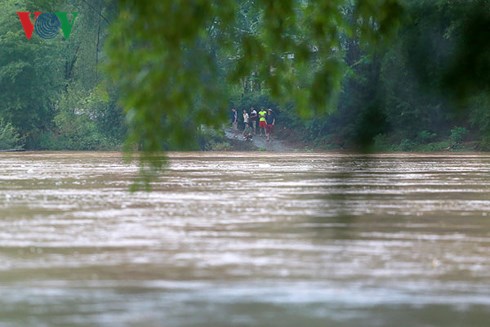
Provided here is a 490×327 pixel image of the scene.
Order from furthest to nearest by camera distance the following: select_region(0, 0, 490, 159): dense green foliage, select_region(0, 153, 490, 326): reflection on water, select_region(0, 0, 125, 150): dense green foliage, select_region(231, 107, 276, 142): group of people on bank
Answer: select_region(231, 107, 276, 142): group of people on bank
select_region(0, 0, 125, 150): dense green foliage
select_region(0, 153, 490, 326): reflection on water
select_region(0, 0, 490, 159): dense green foliage

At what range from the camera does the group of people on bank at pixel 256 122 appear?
62.4m

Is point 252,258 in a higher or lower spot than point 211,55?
lower

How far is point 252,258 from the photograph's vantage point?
34.9 feet

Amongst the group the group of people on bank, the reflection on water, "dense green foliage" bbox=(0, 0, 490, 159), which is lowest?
the group of people on bank

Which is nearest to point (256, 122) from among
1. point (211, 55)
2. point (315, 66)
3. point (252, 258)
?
point (252, 258)

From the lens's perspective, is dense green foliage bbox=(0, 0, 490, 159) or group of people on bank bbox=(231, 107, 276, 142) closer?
dense green foliage bbox=(0, 0, 490, 159)

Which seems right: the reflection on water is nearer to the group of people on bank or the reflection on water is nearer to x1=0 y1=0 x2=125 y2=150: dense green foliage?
x1=0 y1=0 x2=125 y2=150: dense green foliage

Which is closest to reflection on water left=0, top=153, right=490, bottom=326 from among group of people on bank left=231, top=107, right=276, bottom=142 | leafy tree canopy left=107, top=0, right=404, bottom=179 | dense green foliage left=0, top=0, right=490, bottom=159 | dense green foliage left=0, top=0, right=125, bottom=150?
dense green foliage left=0, top=0, right=490, bottom=159

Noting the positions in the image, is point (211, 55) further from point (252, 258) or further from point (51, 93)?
point (51, 93)

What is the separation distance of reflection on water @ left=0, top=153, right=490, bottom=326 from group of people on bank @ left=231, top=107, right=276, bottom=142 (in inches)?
1707

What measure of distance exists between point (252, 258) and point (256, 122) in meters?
56.0

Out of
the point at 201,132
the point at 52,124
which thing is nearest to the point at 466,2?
the point at 201,132

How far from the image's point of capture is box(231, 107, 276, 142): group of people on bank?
2459 inches

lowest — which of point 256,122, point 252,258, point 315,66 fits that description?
point 256,122
